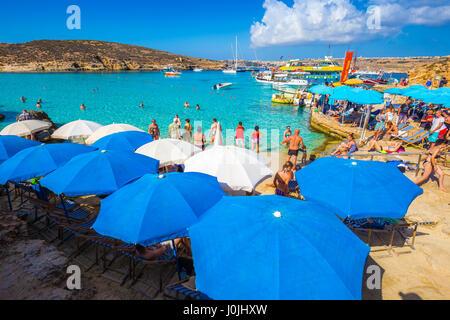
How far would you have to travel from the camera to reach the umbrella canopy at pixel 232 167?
5.42 metres

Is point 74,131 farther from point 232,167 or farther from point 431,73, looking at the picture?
point 431,73

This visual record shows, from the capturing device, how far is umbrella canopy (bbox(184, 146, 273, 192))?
5422 mm

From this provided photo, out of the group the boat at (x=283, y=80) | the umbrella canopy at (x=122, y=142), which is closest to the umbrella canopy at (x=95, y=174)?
the umbrella canopy at (x=122, y=142)

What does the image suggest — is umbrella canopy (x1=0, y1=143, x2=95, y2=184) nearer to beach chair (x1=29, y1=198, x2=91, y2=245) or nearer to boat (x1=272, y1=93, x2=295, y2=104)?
beach chair (x1=29, y1=198, x2=91, y2=245)

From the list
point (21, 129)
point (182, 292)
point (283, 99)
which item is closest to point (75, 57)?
point (283, 99)

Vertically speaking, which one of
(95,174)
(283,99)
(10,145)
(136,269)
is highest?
(283,99)

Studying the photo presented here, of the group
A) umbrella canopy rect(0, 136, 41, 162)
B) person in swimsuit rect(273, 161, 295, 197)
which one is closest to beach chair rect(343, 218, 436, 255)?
person in swimsuit rect(273, 161, 295, 197)

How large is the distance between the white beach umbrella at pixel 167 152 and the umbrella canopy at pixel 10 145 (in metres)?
3.90

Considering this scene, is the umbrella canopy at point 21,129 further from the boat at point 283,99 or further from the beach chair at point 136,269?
the boat at point 283,99

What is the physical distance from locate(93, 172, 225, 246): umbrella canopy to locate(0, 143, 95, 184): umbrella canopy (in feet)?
9.66

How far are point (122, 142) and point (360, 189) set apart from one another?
7022mm

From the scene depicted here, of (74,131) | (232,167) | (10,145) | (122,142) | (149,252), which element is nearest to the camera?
(149,252)

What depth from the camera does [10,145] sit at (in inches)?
282
